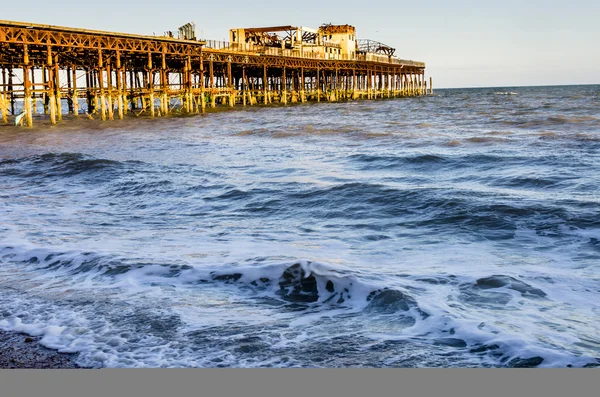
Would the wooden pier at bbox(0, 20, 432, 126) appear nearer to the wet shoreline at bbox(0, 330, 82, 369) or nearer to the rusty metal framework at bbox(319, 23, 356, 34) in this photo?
the rusty metal framework at bbox(319, 23, 356, 34)

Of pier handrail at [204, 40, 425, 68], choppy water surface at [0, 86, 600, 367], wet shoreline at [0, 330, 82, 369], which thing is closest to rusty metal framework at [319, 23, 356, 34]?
pier handrail at [204, 40, 425, 68]

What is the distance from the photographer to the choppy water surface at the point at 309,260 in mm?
5375

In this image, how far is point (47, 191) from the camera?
1449 cm

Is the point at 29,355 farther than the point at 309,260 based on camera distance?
No

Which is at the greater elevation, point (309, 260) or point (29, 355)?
point (309, 260)

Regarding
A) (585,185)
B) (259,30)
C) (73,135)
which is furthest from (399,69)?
(585,185)

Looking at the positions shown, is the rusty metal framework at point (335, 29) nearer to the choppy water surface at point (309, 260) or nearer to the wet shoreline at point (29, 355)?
the choppy water surface at point (309, 260)

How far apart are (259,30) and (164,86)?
31.9 meters

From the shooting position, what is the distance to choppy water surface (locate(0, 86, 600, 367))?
5375 mm

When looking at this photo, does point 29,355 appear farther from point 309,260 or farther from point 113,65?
point 113,65

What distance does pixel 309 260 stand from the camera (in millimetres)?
7754

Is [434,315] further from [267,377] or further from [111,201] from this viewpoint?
[111,201]

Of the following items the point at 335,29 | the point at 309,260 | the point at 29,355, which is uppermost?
the point at 335,29

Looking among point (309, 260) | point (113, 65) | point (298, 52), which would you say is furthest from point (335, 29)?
point (309, 260)
